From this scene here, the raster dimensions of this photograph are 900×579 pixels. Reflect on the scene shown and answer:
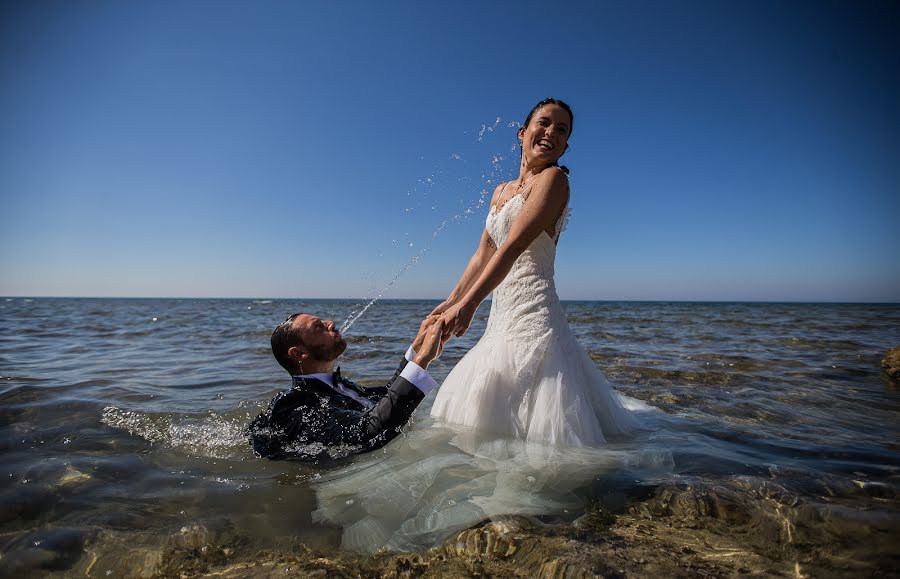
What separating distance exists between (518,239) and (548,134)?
87 centimetres

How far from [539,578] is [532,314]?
160cm

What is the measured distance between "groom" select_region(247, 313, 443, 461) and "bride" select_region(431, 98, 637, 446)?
36 cm

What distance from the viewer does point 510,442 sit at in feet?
9.42

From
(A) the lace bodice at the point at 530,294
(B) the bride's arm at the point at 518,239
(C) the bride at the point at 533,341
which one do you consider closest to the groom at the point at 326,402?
(B) the bride's arm at the point at 518,239

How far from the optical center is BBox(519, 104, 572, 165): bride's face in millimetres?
2988

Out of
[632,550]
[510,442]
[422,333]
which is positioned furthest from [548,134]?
[632,550]

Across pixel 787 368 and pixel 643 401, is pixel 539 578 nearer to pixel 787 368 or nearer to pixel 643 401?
pixel 643 401

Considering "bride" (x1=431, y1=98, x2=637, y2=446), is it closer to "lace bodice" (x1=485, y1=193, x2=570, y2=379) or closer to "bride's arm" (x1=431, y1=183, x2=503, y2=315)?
"lace bodice" (x1=485, y1=193, x2=570, y2=379)

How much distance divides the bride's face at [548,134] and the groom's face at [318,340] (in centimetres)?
201

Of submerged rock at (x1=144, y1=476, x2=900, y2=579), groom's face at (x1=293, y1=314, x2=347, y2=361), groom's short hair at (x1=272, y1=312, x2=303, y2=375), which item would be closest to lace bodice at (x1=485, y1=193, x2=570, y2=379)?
submerged rock at (x1=144, y1=476, x2=900, y2=579)

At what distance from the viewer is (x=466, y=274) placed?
144 inches

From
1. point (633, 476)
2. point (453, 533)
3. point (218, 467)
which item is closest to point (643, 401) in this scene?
point (633, 476)

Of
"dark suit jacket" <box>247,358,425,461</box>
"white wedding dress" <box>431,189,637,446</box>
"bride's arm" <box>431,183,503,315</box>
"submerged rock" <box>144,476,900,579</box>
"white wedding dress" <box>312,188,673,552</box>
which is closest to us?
"submerged rock" <box>144,476,900,579</box>

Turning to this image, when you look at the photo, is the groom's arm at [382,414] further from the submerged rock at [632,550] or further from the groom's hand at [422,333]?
the submerged rock at [632,550]
